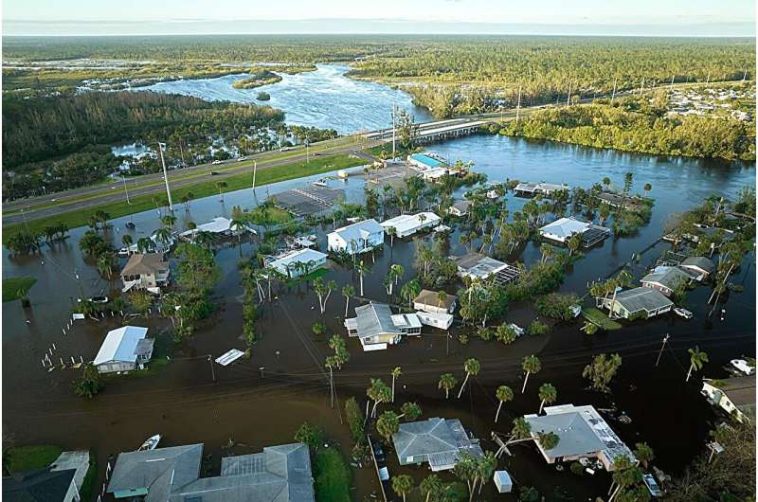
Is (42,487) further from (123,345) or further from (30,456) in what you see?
(123,345)

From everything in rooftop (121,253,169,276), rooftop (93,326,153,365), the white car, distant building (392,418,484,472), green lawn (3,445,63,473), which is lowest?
the white car

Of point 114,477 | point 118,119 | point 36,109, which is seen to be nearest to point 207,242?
point 114,477

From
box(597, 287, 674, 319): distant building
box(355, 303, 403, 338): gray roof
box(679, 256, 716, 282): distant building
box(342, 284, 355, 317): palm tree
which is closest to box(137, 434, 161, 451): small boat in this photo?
box(355, 303, 403, 338): gray roof

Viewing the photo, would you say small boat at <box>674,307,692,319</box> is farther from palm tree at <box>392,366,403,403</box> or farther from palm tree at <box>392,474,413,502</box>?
palm tree at <box>392,474,413,502</box>

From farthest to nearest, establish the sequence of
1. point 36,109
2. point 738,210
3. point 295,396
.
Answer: point 36,109
point 738,210
point 295,396

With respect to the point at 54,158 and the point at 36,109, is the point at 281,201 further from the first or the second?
the point at 36,109
